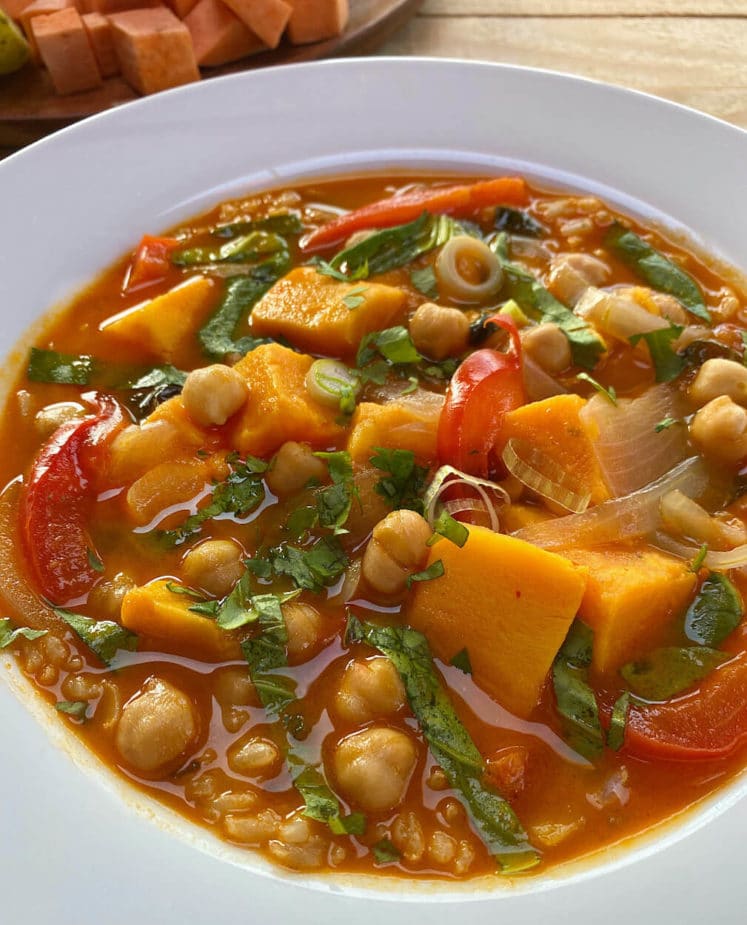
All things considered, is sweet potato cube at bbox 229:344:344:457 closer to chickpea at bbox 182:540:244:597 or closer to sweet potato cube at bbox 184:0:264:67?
chickpea at bbox 182:540:244:597

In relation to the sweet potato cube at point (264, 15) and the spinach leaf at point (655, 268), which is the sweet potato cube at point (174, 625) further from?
the sweet potato cube at point (264, 15)

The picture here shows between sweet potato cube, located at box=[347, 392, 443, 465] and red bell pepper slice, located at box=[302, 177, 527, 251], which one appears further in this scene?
red bell pepper slice, located at box=[302, 177, 527, 251]

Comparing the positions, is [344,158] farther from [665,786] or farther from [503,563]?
[665,786]

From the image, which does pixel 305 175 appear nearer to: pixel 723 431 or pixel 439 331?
pixel 439 331

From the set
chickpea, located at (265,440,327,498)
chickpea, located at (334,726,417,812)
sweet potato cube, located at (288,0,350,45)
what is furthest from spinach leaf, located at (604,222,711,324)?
chickpea, located at (334,726,417,812)

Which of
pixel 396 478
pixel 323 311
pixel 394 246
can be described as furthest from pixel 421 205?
pixel 396 478

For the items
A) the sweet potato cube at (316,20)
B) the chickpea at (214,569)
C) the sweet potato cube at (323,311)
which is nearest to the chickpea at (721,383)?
the sweet potato cube at (323,311)
